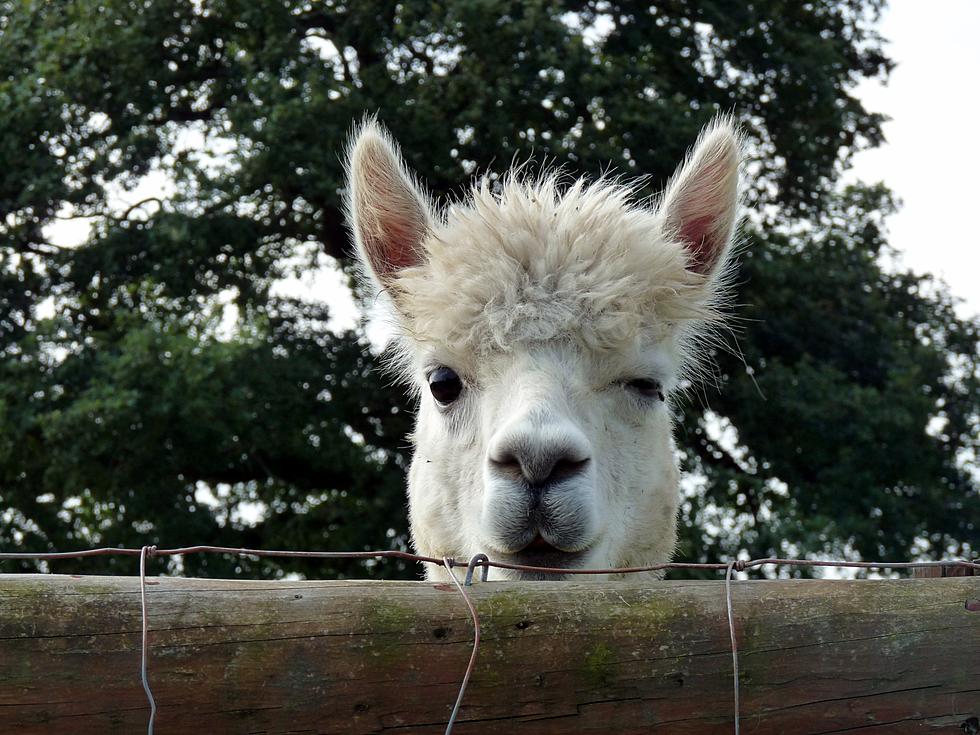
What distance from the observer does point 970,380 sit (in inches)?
521

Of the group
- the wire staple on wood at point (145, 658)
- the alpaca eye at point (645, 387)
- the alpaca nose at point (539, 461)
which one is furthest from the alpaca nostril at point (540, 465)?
the wire staple on wood at point (145, 658)

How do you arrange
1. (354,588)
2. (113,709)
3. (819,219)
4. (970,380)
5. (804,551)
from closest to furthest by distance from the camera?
(113,709) → (354,588) → (804,551) → (970,380) → (819,219)

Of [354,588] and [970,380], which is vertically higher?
[970,380]

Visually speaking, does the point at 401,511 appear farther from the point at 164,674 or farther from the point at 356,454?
the point at 164,674

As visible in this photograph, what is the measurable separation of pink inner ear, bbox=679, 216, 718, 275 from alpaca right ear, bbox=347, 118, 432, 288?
3.21 ft

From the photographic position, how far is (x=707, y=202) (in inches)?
153

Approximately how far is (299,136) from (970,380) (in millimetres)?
8889

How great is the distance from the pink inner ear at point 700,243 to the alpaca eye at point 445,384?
1.10m

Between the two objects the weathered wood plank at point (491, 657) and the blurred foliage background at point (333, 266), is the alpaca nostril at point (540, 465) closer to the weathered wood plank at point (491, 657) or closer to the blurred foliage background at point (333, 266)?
the weathered wood plank at point (491, 657)

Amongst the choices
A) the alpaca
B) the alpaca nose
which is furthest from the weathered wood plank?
the alpaca

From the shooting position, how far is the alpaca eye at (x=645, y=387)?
3.27 metres

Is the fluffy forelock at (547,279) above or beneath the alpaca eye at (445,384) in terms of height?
above

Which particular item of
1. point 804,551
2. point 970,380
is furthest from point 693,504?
point 970,380

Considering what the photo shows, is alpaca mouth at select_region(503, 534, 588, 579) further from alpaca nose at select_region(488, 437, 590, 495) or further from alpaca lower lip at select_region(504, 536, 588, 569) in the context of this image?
alpaca nose at select_region(488, 437, 590, 495)
